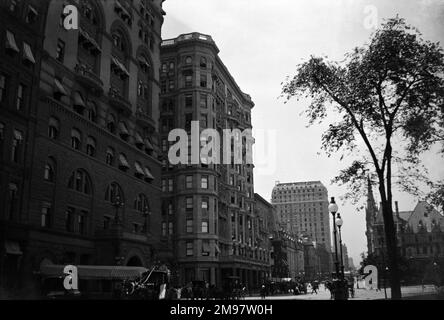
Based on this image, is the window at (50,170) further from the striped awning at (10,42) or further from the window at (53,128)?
the striped awning at (10,42)

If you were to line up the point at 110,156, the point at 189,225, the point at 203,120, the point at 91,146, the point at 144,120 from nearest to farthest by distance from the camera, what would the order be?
1. the point at 91,146
2. the point at 110,156
3. the point at 144,120
4. the point at 189,225
5. the point at 203,120

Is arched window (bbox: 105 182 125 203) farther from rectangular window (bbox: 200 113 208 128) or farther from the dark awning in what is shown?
rectangular window (bbox: 200 113 208 128)

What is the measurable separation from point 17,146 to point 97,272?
8.43 metres

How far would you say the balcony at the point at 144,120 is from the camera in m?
42.6

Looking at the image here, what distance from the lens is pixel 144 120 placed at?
42906mm

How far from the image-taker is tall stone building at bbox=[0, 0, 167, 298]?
84.9 ft

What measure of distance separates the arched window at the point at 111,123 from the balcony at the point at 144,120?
12.4 feet

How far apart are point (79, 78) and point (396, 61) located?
21.6m

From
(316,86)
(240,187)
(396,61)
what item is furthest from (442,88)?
(240,187)

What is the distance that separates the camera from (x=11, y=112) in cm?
2520

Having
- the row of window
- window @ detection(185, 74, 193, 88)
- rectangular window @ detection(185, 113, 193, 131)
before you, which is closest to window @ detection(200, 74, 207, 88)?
window @ detection(185, 74, 193, 88)

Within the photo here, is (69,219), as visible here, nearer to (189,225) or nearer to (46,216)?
(46,216)

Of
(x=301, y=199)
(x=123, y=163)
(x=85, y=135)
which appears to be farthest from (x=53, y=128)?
(x=301, y=199)
